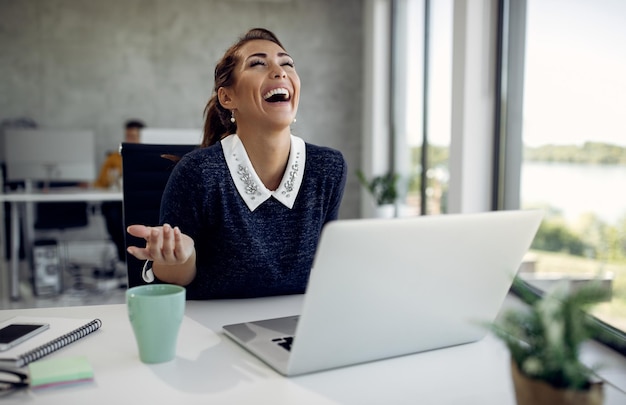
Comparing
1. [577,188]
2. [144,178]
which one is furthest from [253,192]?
[577,188]

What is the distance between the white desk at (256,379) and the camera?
70 cm

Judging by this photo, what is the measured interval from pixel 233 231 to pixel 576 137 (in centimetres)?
169

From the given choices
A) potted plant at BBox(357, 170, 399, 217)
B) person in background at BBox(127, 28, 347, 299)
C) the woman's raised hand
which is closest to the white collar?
person in background at BBox(127, 28, 347, 299)

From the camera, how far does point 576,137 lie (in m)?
2.31

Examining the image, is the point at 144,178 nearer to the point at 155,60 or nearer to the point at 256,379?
the point at 256,379

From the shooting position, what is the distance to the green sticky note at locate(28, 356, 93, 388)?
719 millimetres

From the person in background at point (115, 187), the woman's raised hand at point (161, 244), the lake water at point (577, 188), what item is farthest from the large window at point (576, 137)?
the person in background at point (115, 187)

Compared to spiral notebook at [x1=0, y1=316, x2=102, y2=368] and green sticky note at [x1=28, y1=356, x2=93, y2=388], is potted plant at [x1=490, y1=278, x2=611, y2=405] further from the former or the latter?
spiral notebook at [x1=0, y1=316, x2=102, y2=368]

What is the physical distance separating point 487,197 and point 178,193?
2228 millimetres

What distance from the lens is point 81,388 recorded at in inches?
28.5

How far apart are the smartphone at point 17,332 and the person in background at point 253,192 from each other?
300 millimetres

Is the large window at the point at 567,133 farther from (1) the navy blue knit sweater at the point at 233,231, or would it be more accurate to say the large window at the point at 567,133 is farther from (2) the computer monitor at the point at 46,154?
(2) the computer monitor at the point at 46,154

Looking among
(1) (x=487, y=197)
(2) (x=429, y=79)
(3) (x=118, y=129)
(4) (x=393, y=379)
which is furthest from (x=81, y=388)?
(3) (x=118, y=129)

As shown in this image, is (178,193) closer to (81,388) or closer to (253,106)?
(253,106)
